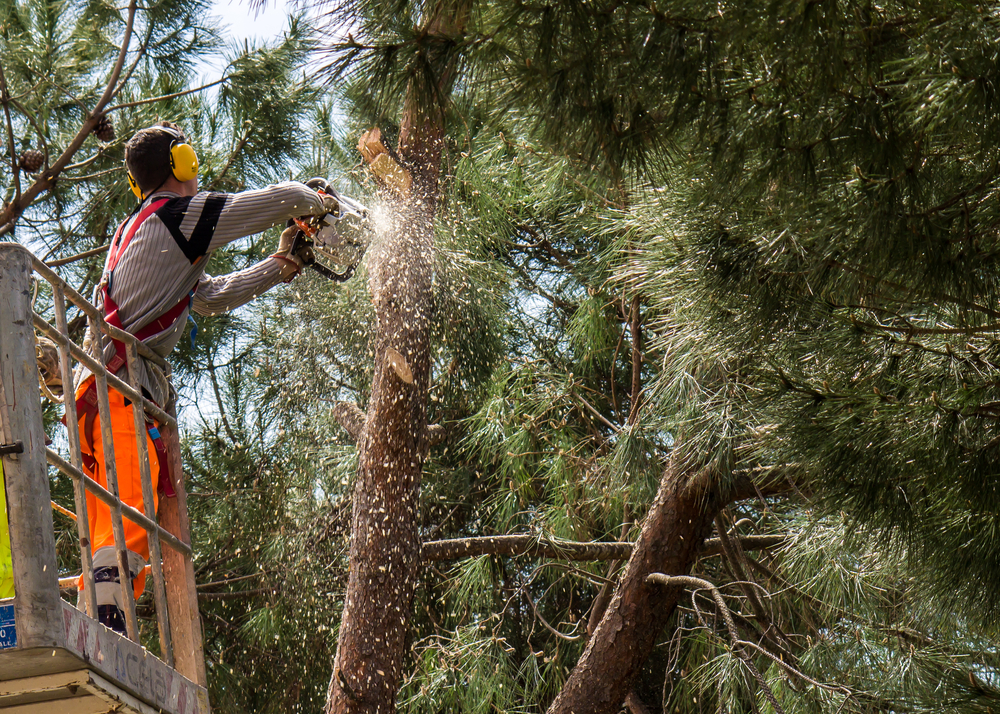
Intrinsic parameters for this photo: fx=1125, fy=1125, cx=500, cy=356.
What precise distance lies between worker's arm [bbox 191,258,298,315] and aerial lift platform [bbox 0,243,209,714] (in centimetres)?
60

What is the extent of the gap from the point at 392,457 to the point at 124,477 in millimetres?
Result: 3011

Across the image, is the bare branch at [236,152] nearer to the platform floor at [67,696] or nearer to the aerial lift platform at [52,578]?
the aerial lift platform at [52,578]

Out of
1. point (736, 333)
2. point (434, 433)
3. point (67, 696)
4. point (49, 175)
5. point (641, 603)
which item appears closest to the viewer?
point (67, 696)

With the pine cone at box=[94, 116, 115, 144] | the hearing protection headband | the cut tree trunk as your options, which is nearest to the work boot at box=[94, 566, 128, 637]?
the hearing protection headband

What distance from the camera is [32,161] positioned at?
561 cm

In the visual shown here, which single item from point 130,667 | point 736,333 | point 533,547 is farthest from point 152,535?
point 533,547

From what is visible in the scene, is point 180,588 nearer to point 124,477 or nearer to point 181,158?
point 124,477

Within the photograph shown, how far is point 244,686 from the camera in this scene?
7.41m

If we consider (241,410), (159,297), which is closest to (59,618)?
(159,297)

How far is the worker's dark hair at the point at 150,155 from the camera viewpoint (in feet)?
9.96

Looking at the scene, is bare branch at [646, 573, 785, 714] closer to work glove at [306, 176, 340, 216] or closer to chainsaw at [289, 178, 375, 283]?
chainsaw at [289, 178, 375, 283]

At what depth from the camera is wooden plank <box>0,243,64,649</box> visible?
6.37 feet

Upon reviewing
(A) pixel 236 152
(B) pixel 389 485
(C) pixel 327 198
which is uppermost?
(A) pixel 236 152

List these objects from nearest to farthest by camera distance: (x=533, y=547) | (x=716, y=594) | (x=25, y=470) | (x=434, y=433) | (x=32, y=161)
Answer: (x=25, y=470), (x=716, y=594), (x=32, y=161), (x=533, y=547), (x=434, y=433)
